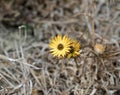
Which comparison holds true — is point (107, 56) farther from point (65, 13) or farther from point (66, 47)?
point (65, 13)

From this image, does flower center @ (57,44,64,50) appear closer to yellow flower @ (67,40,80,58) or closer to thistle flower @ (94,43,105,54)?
yellow flower @ (67,40,80,58)

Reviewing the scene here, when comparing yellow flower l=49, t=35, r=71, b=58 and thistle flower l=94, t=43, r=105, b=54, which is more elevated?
yellow flower l=49, t=35, r=71, b=58

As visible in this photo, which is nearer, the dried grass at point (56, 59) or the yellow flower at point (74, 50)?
the yellow flower at point (74, 50)

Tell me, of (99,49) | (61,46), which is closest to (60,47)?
(61,46)

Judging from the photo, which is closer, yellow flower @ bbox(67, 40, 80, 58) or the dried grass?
yellow flower @ bbox(67, 40, 80, 58)

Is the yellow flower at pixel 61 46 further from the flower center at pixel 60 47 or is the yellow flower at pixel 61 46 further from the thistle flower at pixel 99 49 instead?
the thistle flower at pixel 99 49

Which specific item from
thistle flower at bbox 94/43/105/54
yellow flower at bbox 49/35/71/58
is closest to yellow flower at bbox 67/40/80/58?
yellow flower at bbox 49/35/71/58

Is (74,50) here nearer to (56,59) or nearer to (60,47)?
(60,47)

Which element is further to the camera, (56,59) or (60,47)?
(56,59)

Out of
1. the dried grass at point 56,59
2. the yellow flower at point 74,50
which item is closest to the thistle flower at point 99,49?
the dried grass at point 56,59

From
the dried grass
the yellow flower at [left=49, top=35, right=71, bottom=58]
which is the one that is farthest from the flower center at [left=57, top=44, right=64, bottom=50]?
the dried grass

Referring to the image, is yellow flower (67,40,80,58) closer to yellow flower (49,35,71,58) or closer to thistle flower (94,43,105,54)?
yellow flower (49,35,71,58)
